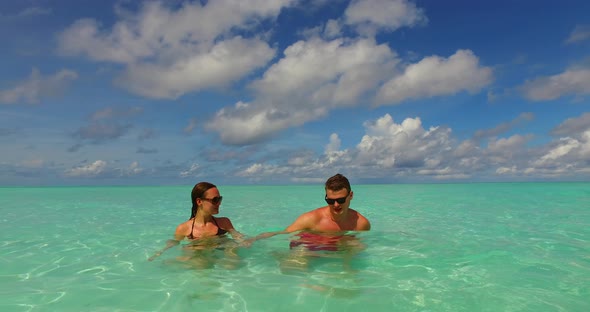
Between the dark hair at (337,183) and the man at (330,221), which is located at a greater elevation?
the dark hair at (337,183)

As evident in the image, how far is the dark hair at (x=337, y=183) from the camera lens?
547 cm

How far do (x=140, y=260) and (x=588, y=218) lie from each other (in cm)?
1375

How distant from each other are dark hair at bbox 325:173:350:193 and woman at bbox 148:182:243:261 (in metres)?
1.77

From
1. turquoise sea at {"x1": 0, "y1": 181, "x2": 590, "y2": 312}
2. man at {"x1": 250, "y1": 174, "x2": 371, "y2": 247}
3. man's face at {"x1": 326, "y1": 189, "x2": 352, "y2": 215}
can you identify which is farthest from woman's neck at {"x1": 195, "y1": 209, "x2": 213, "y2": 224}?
man's face at {"x1": 326, "y1": 189, "x2": 352, "y2": 215}

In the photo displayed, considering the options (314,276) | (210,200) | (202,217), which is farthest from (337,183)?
(202,217)

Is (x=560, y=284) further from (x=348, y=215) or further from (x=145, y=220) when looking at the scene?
(x=145, y=220)

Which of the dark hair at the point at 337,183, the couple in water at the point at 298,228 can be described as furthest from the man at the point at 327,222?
the dark hair at the point at 337,183

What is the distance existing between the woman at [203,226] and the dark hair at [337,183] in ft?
5.81

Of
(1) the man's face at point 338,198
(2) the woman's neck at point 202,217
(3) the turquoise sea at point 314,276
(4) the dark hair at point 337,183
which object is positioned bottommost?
(3) the turquoise sea at point 314,276

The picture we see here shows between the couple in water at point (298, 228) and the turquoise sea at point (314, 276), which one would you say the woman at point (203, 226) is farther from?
the turquoise sea at point (314, 276)

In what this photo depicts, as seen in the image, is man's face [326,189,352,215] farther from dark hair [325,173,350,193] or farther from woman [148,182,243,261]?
woman [148,182,243,261]

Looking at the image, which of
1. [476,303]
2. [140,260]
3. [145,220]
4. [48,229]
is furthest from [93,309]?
[145,220]

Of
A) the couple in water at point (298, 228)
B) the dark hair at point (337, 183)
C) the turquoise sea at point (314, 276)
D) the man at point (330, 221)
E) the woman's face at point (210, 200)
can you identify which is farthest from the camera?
the man at point (330, 221)

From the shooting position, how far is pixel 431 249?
676 centimetres
